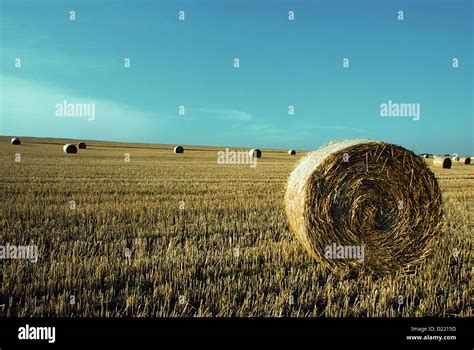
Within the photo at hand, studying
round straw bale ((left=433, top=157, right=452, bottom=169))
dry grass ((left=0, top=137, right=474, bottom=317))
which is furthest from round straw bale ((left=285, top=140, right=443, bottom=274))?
round straw bale ((left=433, top=157, right=452, bottom=169))

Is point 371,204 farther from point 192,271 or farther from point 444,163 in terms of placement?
point 444,163

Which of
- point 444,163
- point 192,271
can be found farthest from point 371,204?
point 444,163

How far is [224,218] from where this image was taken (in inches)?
317

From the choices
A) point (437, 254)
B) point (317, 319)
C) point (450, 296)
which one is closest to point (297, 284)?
point (317, 319)

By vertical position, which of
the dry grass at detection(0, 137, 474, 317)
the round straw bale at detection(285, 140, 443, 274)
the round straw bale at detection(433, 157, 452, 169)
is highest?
the round straw bale at detection(433, 157, 452, 169)

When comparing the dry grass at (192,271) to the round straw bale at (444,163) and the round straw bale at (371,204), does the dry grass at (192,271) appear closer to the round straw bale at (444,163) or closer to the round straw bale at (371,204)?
the round straw bale at (371,204)

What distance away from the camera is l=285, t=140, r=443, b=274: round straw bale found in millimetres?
5629

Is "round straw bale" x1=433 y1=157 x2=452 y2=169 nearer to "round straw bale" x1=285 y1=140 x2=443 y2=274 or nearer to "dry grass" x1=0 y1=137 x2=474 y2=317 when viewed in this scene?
"dry grass" x1=0 y1=137 x2=474 y2=317

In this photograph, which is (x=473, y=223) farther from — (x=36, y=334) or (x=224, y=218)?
(x=36, y=334)

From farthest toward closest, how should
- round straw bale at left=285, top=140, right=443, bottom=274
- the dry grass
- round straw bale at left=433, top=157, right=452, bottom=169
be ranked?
round straw bale at left=433, top=157, right=452, bottom=169 < round straw bale at left=285, top=140, right=443, bottom=274 < the dry grass

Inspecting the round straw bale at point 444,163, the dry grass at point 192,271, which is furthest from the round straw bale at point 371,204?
the round straw bale at point 444,163

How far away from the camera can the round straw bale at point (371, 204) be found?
5629mm

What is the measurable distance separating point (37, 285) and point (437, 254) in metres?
5.13

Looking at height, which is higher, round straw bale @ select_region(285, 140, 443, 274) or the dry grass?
→ round straw bale @ select_region(285, 140, 443, 274)
